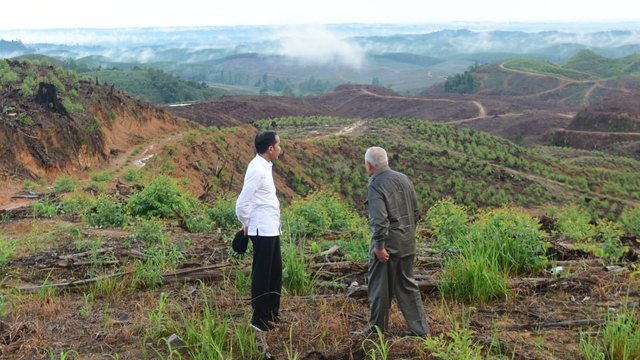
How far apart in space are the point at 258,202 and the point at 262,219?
143mm

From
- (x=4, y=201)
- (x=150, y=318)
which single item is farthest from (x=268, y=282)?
(x=4, y=201)

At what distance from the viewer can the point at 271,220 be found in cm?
459

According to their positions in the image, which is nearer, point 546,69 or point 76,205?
point 76,205

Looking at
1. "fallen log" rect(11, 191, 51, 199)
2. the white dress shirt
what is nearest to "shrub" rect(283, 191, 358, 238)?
the white dress shirt

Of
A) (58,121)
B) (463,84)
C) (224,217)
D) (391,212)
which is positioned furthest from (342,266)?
(463,84)

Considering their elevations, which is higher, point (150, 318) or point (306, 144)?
point (150, 318)

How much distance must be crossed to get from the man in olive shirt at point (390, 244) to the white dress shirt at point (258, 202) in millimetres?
820

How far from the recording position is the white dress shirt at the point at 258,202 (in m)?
4.50

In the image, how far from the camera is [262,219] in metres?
4.56

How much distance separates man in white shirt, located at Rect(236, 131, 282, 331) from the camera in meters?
4.52

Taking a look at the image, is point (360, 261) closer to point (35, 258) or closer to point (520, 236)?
point (520, 236)

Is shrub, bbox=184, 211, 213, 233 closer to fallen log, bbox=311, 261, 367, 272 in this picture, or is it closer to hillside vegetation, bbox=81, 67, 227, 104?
fallen log, bbox=311, 261, 367, 272

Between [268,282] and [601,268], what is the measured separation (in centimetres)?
366

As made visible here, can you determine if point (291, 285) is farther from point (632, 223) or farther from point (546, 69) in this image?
point (546, 69)
